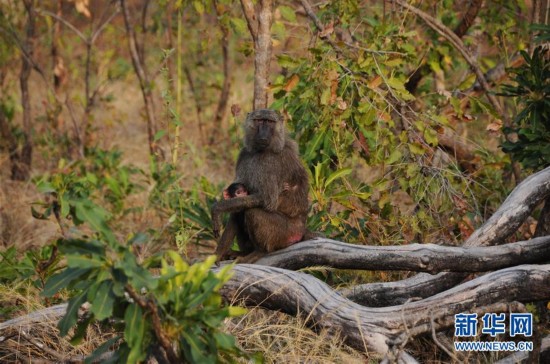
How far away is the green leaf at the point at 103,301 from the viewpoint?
3119 millimetres

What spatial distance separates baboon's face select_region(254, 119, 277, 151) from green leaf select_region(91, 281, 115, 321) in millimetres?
2133

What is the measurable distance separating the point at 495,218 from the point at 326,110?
1355 mm

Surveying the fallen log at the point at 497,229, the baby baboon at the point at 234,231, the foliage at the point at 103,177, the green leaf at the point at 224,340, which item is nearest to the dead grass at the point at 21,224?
the foliage at the point at 103,177

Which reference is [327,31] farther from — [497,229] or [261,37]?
[497,229]

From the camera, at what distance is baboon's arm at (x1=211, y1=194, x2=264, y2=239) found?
5000 millimetres

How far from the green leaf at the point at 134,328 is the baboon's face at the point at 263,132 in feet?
6.87

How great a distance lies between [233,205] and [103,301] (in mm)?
1928

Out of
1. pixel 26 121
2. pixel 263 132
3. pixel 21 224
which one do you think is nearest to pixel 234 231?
pixel 263 132

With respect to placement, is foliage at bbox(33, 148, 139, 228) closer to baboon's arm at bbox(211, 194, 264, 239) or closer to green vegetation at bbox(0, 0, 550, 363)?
green vegetation at bbox(0, 0, 550, 363)

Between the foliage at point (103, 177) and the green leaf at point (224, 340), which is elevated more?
the green leaf at point (224, 340)

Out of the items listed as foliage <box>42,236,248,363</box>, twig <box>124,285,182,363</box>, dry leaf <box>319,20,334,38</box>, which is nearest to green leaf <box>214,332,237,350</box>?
foliage <box>42,236,248,363</box>

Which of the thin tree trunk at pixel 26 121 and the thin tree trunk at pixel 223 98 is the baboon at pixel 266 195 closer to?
the thin tree trunk at pixel 26 121

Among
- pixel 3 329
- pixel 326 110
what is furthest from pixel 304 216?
pixel 3 329

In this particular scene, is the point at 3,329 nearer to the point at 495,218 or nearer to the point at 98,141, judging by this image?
the point at 495,218
